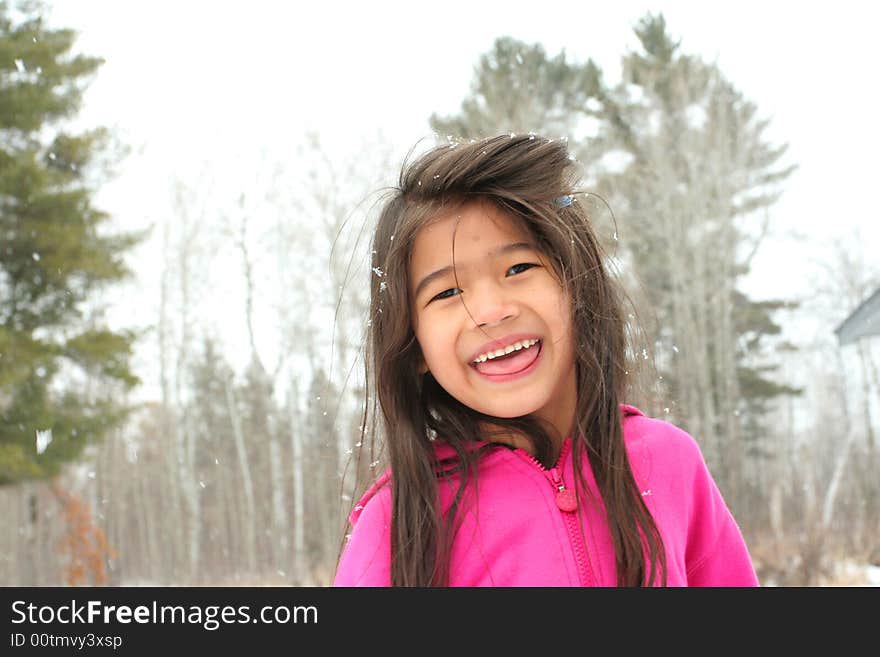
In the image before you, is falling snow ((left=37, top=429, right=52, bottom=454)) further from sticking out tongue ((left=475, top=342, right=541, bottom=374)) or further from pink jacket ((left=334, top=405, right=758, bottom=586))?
sticking out tongue ((left=475, top=342, right=541, bottom=374))

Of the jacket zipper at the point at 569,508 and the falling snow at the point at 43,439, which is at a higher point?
the falling snow at the point at 43,439

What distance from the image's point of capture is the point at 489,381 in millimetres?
1084

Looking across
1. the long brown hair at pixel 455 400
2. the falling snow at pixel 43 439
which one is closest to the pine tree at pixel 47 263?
the falling snow at pixel 43 439

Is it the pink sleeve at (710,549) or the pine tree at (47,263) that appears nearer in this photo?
the pink sleeve at (710,549)

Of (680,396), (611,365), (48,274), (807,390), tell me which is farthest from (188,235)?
(611,365)

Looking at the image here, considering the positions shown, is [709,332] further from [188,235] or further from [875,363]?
[188,235]

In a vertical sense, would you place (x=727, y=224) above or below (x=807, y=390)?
above

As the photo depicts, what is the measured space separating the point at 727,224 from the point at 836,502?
410 cm

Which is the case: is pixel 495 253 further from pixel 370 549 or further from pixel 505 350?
pixel 370 549

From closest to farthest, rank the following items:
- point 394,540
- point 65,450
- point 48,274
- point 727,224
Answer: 1. point 394,540
2. point 65,450
3. point 48,274
4. point 727,224

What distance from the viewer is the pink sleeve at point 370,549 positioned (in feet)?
3.27

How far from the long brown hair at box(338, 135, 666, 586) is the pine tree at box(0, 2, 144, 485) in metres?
10.2

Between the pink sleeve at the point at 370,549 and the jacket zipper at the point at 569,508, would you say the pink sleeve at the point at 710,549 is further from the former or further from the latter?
the pink sleeve at the point at 370,549

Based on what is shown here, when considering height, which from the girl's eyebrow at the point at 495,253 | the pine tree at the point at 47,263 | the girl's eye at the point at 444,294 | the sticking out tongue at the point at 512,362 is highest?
the pine tree at the point at 47,263
